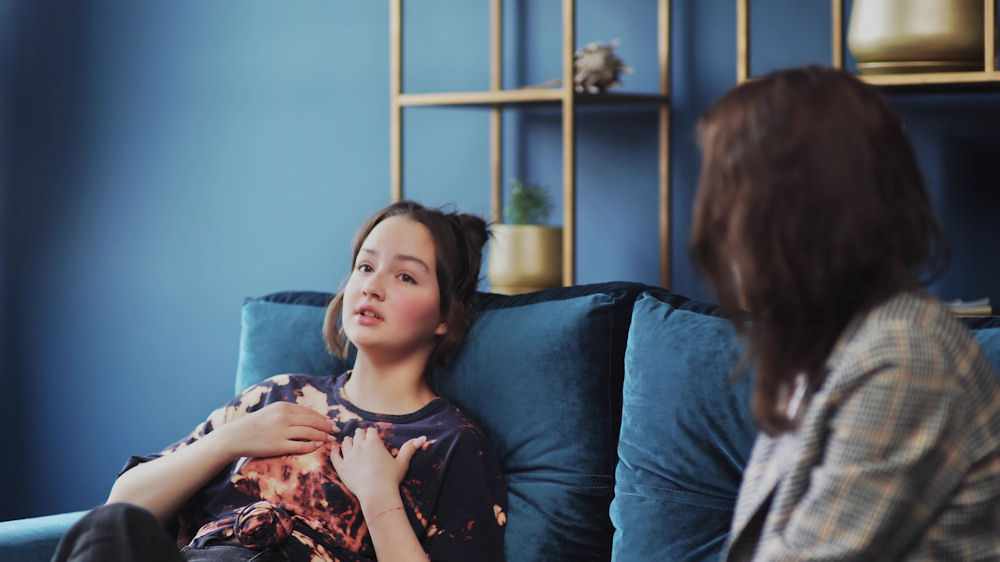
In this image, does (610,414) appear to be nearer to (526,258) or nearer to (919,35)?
(526,258)

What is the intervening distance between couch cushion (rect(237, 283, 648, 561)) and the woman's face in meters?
0.09

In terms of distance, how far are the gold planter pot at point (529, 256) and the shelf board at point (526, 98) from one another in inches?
11.1

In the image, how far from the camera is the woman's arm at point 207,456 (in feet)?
5.64

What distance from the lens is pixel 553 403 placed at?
1751mm

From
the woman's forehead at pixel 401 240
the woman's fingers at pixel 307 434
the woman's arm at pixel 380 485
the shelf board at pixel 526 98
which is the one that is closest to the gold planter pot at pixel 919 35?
the shelf board at pixel 526 98

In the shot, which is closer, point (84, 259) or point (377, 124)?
point (377, 124)

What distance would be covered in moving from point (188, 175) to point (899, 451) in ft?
8.54

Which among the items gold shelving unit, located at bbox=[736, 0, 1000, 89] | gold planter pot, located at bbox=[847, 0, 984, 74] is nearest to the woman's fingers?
gold shelving unit, located at bbox=[736, 0, 1000, 89]

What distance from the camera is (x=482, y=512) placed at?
1.66m

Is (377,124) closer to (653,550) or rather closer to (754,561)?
(653,550)

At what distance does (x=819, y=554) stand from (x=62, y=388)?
2.84 m

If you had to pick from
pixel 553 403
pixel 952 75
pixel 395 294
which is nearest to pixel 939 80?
pixel 952 75

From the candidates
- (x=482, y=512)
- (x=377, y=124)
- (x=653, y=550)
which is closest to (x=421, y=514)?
(x=482, y=512)

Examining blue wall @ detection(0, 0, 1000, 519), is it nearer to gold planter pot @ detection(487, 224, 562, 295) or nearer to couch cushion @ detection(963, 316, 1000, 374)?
gold planter pot @ detection(487, 224, 562, 295)
